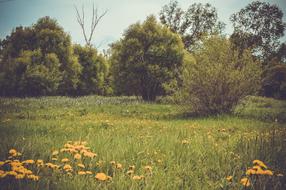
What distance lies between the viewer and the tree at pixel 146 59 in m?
19.9

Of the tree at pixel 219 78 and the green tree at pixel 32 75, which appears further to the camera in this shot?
the green tree at pixel 32 75

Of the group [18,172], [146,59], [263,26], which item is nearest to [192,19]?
[263,26]

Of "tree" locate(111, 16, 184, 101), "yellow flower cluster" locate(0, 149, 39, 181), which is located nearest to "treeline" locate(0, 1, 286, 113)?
"tree" locate(111, 16, 184, 101)

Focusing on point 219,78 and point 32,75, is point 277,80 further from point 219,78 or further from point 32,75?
point 32,75

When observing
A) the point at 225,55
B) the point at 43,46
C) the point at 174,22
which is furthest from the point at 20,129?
the point at 174,22

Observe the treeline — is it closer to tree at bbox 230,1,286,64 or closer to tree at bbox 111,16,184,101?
tree at bbox 111,16,184,101

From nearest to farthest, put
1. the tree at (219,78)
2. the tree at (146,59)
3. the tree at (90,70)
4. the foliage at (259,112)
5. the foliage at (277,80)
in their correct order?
the foliage at (259,112) < the tree at (219,78) < the tree at (146,59) < the foliage at (277,80) < the tree at (90,70)

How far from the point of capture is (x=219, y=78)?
1095 centimetres

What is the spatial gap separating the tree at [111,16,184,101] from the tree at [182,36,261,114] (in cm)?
808

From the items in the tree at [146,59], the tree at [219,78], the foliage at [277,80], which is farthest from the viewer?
the foliage at [277,80]

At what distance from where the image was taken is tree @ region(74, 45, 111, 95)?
90.7 ft

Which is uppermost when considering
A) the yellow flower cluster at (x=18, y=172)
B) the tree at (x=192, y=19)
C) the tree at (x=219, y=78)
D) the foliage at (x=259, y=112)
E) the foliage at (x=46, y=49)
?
the tree at (x=192, y=19)

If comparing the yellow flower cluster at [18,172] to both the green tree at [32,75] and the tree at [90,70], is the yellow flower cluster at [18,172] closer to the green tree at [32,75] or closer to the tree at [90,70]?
the green tree at [32,75]

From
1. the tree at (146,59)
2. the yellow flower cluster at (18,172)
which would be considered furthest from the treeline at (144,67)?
the yellow flower cluster at (18,172)
